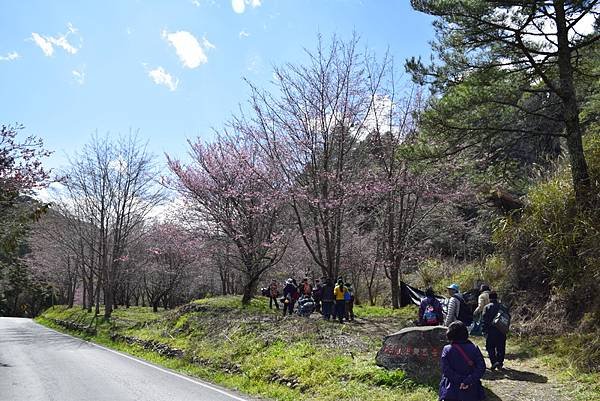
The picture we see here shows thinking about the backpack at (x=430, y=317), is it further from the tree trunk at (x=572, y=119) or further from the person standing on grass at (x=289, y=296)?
the person standing on grass at (x=289, y=296)

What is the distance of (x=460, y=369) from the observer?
5477mm

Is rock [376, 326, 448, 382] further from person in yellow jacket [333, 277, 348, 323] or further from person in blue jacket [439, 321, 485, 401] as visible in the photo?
person in yellow jacket [333, 277, 348, 323]

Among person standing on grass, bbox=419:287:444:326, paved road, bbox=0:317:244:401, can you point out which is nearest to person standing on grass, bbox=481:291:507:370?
person standing on grass, bbox=419:287:444:326

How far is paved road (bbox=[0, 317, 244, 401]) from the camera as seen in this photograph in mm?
9320

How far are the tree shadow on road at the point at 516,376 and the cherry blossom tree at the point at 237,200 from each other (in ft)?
37.4

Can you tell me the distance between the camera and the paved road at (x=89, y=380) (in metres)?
9.32

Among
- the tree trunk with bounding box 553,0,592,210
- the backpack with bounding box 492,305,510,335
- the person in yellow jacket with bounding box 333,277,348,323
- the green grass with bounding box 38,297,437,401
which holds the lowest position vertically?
the green grass with bounding box 38,297,437,401

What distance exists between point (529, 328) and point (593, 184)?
3.47m

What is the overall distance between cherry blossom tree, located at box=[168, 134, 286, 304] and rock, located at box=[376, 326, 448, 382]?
10364 mm

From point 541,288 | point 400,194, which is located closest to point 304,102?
point 400,194

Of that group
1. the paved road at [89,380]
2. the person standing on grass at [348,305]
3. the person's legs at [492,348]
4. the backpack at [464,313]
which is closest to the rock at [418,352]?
the person's legs at [492,348]

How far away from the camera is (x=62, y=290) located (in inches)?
2183

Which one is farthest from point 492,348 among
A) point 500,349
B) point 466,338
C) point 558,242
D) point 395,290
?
point 395,290

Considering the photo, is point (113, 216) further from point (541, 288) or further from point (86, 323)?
point (541, 288)
